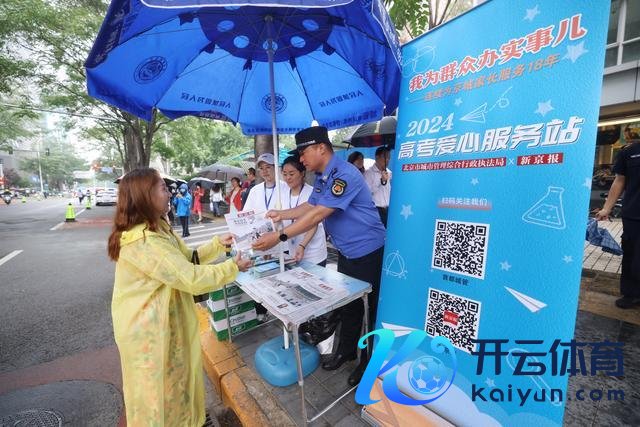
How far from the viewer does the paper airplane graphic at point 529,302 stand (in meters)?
1.38

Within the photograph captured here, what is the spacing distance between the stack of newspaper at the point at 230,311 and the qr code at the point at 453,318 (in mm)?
1997

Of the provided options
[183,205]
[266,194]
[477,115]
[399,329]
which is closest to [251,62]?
[266,194]

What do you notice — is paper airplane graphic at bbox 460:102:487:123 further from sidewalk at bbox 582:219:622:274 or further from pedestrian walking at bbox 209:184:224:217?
pedestrian walking at bbox 209:184:224:217

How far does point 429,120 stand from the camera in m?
1.82

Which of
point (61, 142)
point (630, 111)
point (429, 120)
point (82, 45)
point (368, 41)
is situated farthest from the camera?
point (61, 142)

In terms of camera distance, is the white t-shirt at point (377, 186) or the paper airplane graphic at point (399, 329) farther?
the white t-shirt at point (377, 186)

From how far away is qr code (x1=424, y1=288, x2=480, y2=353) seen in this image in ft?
5.27

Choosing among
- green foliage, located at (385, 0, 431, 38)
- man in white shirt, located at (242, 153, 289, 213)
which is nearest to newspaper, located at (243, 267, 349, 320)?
man in white shirt, located at (242, 153, 289, 213)

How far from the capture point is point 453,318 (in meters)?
1.68

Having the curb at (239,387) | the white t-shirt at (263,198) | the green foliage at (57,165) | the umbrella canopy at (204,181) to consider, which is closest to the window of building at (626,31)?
the white t-shirt at (263,198)

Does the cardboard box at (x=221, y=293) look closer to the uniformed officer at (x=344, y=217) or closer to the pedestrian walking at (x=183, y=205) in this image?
the uniformed officer at (x=344, y=217)

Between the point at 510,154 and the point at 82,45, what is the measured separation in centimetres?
1491

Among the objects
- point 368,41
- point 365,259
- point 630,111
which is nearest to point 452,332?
point 365,259

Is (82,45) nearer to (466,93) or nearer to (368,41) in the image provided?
(368,41)
